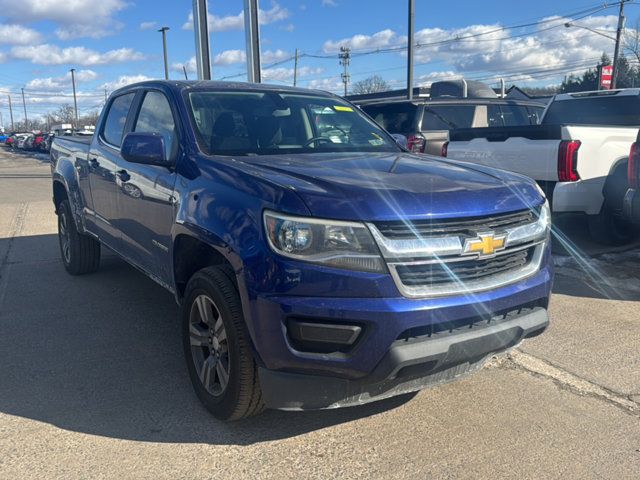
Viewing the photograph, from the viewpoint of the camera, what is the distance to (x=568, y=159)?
5.93m

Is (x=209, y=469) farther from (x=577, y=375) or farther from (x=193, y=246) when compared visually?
(x=577, y=375)

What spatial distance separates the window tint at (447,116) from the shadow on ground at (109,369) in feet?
18.2

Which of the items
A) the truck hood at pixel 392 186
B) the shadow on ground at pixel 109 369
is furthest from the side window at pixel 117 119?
the truck hood at pixel 392 186

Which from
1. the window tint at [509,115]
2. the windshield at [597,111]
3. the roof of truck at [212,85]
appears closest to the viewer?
the roof of truck at [212,85]

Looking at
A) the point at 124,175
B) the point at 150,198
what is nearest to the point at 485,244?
the point at 150,198

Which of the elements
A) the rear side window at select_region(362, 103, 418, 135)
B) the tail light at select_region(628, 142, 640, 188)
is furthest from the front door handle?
the rear side window at select_region(362, 103, 418, 135)

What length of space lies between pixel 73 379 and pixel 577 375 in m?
3.14

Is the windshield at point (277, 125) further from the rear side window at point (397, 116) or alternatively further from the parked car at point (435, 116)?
the rear side window at point (397, 116)

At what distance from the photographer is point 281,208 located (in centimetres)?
256

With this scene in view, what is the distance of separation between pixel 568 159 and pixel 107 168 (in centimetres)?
441

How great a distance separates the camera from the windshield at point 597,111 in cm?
820

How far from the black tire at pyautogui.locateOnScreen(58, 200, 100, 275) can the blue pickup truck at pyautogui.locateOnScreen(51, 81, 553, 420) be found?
265 centimetres

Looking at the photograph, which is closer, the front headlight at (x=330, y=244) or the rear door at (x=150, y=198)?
the front headlight at (x=330, y=244)

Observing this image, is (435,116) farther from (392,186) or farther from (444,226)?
(444,226)
